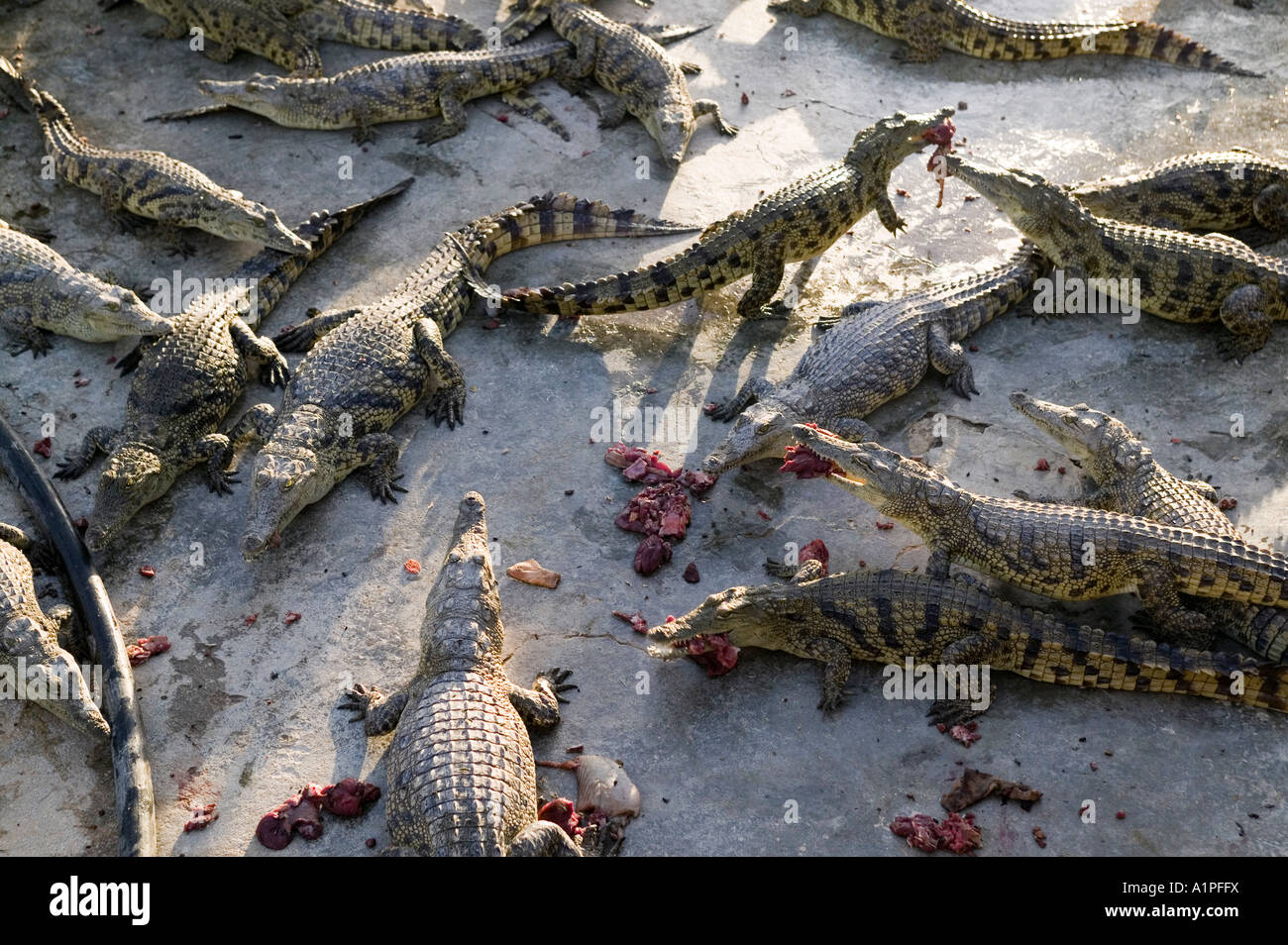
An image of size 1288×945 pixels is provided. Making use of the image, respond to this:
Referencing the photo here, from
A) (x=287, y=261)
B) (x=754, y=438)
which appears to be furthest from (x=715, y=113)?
(x=754, y=438)

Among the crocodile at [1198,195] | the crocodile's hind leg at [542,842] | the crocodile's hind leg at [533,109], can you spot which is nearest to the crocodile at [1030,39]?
the crocodile at [1198,195]

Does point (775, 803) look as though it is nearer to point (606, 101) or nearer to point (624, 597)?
point (624, 597)

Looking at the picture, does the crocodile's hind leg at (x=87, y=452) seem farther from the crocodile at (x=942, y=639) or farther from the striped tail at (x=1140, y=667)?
the striped tail at (x=1140, y=667)

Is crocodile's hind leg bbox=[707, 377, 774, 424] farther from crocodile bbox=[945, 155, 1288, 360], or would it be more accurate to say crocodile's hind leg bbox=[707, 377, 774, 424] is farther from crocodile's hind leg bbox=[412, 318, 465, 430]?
crocodile bbox=[945, 155, 1288, 360]

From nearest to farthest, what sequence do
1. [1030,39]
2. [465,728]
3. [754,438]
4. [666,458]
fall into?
[465,728] < [754,438] < [666,458] < [1030,39]

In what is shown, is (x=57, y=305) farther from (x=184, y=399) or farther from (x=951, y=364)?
(x=951, y=364)
